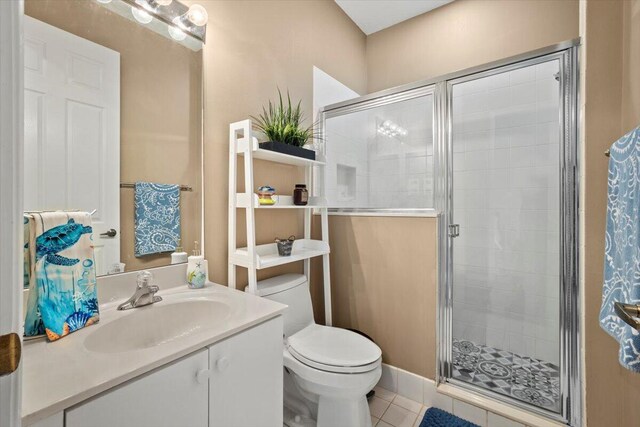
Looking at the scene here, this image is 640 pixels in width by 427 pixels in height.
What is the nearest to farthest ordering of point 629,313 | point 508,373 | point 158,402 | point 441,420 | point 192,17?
1. point 629,313
2. point 158,402
3. point 192,17
4. point 441,420
5. point 508,373

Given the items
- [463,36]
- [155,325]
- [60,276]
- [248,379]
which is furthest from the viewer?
[463,36]

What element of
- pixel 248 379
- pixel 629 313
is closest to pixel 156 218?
pixel 248 379

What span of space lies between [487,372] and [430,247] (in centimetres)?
88

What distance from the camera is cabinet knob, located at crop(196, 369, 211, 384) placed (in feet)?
2.65

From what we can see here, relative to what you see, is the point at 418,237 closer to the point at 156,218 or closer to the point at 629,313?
the point at 629,313

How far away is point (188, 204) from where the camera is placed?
1326 millimetres

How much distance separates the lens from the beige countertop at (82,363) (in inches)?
Answer: 22.6

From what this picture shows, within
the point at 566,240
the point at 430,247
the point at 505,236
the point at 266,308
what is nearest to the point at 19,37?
the point at 266,308

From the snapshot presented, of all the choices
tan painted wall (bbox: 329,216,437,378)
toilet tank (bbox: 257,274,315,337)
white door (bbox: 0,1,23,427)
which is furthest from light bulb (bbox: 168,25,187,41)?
tan painted wall (bbox: 329,216,437,378)

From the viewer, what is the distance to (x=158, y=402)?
73cm

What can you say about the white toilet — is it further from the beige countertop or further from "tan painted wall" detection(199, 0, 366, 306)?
the beige countertop

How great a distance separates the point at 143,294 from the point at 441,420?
5.28ft

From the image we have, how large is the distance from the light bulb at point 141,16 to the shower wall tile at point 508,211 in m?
1.59

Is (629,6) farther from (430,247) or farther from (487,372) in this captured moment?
(487,372)
